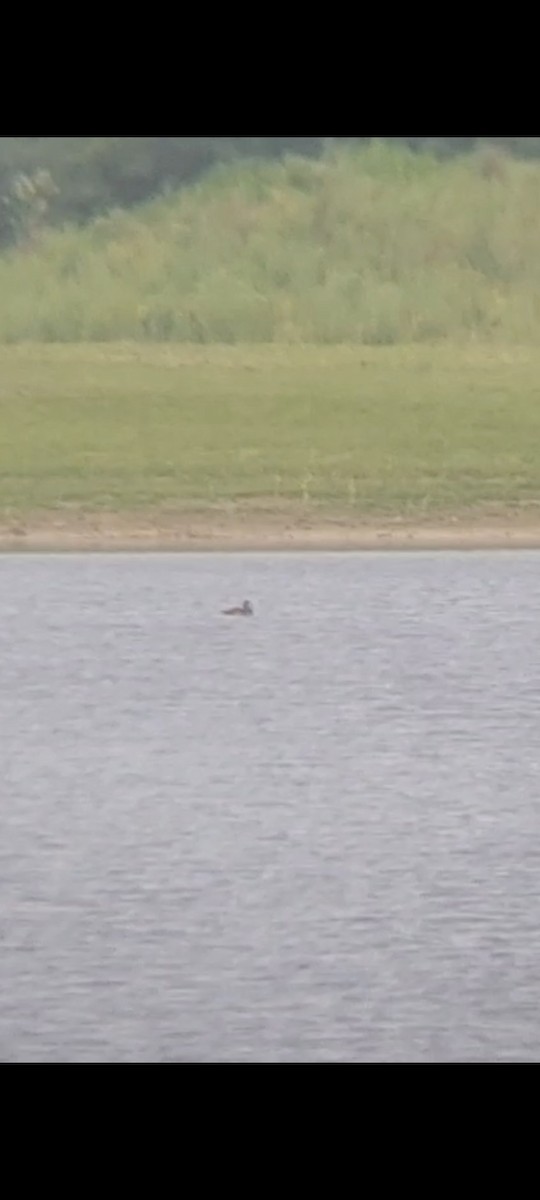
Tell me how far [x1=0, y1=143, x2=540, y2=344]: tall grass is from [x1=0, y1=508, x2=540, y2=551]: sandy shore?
13.2 ft

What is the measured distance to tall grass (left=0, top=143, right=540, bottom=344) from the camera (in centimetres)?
1669

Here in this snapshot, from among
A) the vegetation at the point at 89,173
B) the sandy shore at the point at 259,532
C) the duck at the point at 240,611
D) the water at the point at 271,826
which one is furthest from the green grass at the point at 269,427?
the duck at the point at 240,611

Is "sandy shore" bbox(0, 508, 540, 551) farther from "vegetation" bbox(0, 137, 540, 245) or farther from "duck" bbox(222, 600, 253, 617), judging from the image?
"vegetation" bbox(0, 137, 540, 245)

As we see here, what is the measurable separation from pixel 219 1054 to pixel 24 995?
51 centimetres

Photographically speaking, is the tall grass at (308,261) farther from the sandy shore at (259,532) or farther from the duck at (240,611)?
the duck at (240,611)

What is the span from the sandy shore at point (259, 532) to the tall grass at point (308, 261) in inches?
159

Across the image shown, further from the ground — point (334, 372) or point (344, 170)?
point (344, 170)

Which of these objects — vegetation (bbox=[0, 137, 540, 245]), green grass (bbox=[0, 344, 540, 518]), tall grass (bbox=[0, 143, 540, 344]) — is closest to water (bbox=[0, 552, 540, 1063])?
green grass (bbox=[0, 344, 540, 518])

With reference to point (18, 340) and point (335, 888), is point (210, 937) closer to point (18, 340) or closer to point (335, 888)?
point (335, 888)

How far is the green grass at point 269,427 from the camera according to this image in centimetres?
1298

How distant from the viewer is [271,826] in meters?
→ 5.94

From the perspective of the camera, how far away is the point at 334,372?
15.5m
